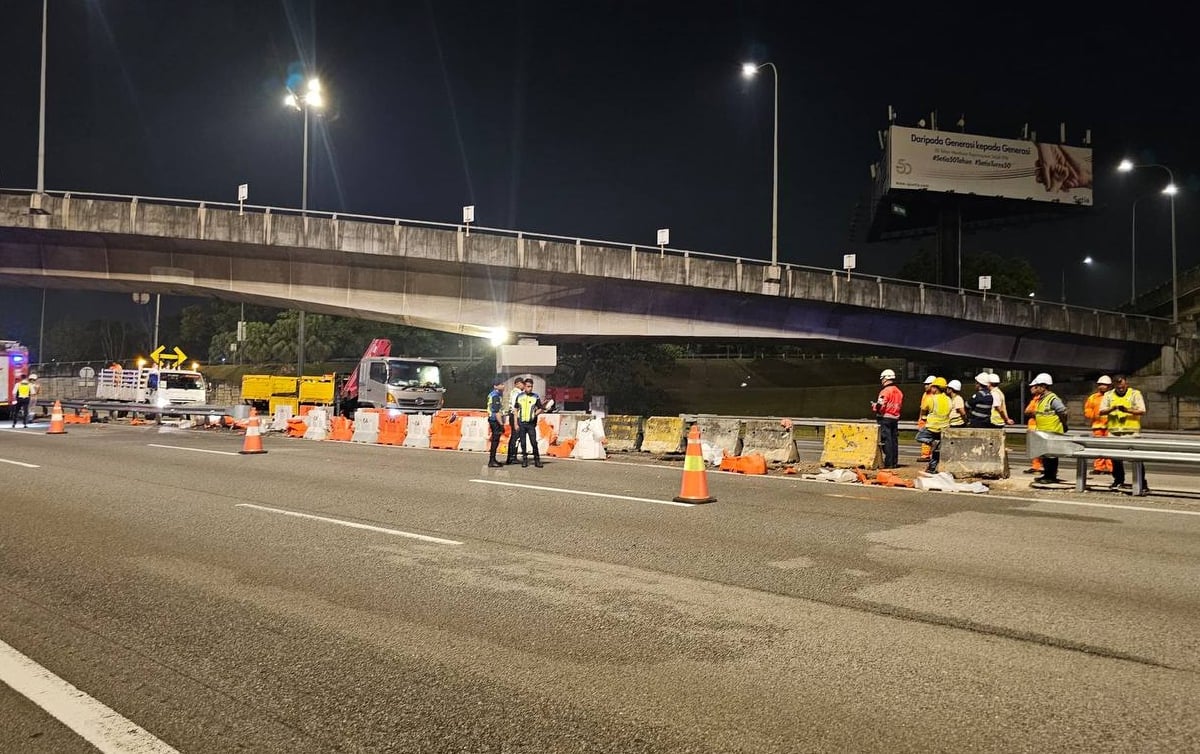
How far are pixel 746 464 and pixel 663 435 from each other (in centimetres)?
311

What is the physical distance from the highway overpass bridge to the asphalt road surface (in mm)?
21040

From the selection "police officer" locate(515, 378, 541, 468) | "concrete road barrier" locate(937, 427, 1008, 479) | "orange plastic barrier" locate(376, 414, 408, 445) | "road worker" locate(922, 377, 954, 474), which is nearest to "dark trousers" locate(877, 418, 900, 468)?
"road worker" locate(922, 377, 954, 474)

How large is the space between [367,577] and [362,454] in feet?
36.1

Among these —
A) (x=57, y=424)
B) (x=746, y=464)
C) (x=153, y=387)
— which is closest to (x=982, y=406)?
(x=746, y=464)

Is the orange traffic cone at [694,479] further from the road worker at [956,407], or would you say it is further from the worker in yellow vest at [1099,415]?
the worker in yellow vest at [1099,415]

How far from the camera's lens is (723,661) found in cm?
421

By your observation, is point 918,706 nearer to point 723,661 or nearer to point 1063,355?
point 723,661

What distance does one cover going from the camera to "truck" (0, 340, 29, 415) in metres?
31.1

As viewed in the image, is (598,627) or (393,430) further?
(393,430)

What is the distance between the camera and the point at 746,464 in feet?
45.1

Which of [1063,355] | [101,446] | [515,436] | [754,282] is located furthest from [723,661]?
[1063,355]

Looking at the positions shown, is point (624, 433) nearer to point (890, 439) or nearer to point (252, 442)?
point (890, 439)

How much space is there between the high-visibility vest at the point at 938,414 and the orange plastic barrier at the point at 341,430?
14.5 m

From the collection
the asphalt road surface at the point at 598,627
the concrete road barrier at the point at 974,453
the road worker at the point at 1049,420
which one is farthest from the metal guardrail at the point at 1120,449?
the concrete road barrier at the point at 974,453
